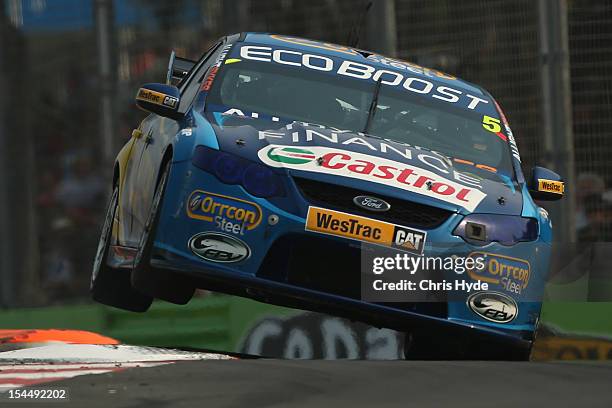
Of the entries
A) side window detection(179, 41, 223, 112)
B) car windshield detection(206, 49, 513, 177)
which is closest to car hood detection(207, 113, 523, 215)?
car windshield detection(206, 49, 513, 177)

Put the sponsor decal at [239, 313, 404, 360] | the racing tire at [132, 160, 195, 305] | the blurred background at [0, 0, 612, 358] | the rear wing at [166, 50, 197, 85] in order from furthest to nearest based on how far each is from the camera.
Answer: the blurred background at [0, 0, 612, 358] → the rear wing at [166, 50, 197, 85] → the sponsor decal at [239, 313, 404, 360] → the racing tire at [132, 160, 195, 305]

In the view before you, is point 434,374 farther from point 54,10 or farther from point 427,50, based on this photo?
point 54,10

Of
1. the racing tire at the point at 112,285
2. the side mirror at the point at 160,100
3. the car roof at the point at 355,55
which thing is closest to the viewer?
the side mirror at the point at 160,100

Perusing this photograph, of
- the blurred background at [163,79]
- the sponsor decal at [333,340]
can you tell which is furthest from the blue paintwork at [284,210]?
the sponsor decal at [333,340]

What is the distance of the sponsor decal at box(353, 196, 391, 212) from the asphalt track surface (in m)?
1.08

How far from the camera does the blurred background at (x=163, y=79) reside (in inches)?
388

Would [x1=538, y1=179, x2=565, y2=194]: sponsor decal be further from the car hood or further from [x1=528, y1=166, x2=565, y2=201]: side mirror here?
the car hood

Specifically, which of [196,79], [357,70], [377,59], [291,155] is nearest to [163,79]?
[196,79]

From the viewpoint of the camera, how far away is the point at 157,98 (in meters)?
7.29

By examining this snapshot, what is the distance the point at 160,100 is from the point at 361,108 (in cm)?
107

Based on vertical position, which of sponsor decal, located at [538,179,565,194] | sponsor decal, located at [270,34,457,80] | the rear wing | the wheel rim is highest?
sponsor decal, located at [270,34,457,80]

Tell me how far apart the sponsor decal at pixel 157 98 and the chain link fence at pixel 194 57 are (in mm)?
3648

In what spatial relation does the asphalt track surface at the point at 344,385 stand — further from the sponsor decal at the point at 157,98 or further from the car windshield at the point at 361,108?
the sponsor decal at the point at 157,98

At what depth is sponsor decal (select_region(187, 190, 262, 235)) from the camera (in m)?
6.39
